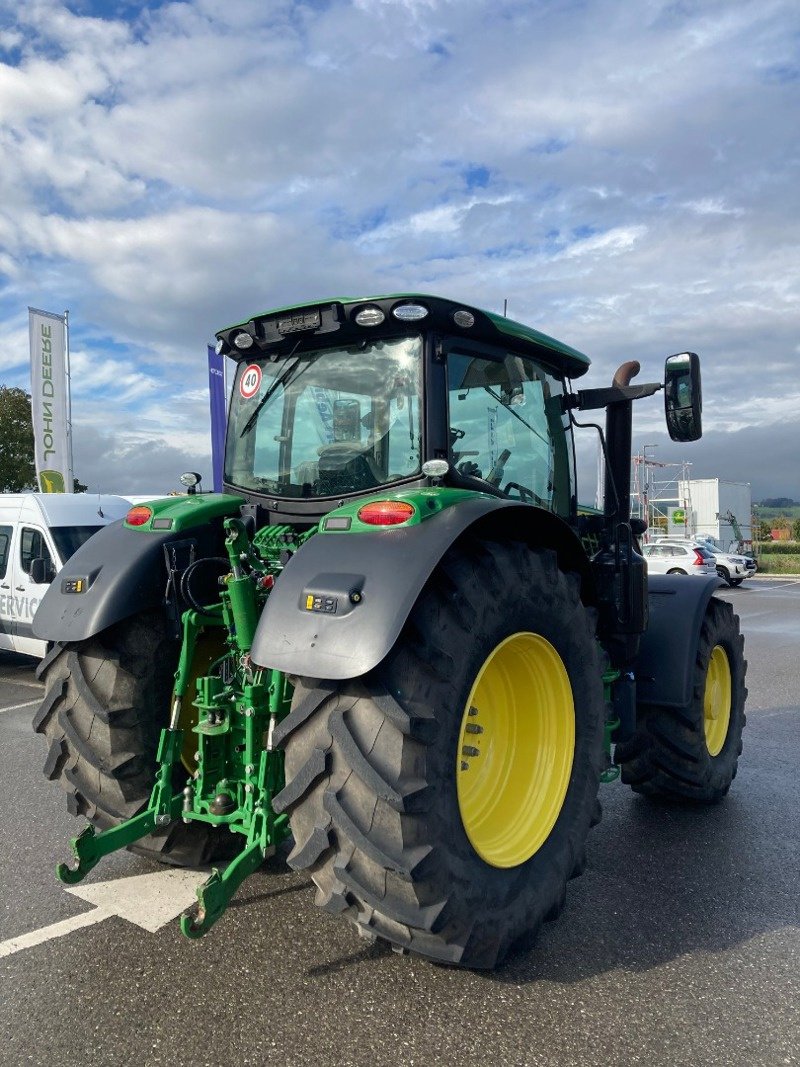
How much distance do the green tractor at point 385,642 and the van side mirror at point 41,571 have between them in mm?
6336

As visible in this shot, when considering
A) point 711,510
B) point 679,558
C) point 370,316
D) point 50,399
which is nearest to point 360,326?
point 370,316

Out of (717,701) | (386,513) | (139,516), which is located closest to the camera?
(386,513)

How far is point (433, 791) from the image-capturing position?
Answer: 2477mm

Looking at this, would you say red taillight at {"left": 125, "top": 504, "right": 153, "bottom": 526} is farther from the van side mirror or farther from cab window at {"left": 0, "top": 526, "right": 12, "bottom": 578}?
cab window at {"left": 0, "top": 526, "right": 12, "bottom": 578}

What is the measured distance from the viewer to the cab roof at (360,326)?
3.28 meters

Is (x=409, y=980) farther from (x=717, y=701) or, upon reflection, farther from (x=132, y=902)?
(x=717, y=701)

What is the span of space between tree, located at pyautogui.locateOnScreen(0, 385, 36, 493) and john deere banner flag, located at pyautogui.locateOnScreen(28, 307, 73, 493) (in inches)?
725

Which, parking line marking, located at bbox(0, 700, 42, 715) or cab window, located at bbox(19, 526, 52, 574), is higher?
cab window, located at bbox(19, 526, 52, 574)

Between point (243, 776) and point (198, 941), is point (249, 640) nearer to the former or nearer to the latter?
point (243, 776)

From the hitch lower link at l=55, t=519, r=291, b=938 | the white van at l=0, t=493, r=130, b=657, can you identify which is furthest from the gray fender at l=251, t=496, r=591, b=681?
the white van at l=0, t=493, r=130, b=657

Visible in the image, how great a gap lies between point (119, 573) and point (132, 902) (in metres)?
1.35

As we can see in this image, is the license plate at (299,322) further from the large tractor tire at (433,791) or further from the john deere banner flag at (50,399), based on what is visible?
the john deere banner flag at (50,399)

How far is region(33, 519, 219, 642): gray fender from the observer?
3.24 meters

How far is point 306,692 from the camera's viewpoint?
102 inches
